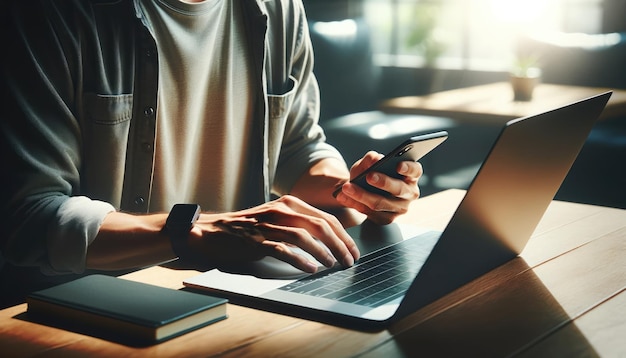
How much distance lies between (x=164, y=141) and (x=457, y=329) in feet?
2.65

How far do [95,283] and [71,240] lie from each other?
0.67 ft

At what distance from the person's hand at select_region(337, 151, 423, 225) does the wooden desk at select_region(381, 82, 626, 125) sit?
1836 mm

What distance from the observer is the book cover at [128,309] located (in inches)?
31.9

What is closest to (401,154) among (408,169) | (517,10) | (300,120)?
(408,169)

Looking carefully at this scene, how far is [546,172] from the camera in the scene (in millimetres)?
1044

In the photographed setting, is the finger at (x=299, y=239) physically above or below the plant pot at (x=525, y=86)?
above

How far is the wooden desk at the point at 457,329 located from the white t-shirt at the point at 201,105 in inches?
18.6

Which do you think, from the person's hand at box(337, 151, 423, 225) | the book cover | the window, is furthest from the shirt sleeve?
the window

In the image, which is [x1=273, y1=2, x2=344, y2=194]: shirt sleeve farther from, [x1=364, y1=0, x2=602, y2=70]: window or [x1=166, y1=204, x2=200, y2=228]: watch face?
[x1=364, y1=0, x2=602, y2=70]: window

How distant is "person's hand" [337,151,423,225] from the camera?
124 centimetres

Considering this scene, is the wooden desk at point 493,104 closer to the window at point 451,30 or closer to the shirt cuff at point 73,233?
the window at point 451,30

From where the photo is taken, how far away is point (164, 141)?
1.51 meters

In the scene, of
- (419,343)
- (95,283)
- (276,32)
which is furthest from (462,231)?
(276,32)

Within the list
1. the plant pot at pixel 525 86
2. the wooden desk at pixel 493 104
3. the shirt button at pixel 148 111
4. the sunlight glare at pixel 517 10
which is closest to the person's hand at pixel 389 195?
the shirt button at pixel 148 111
